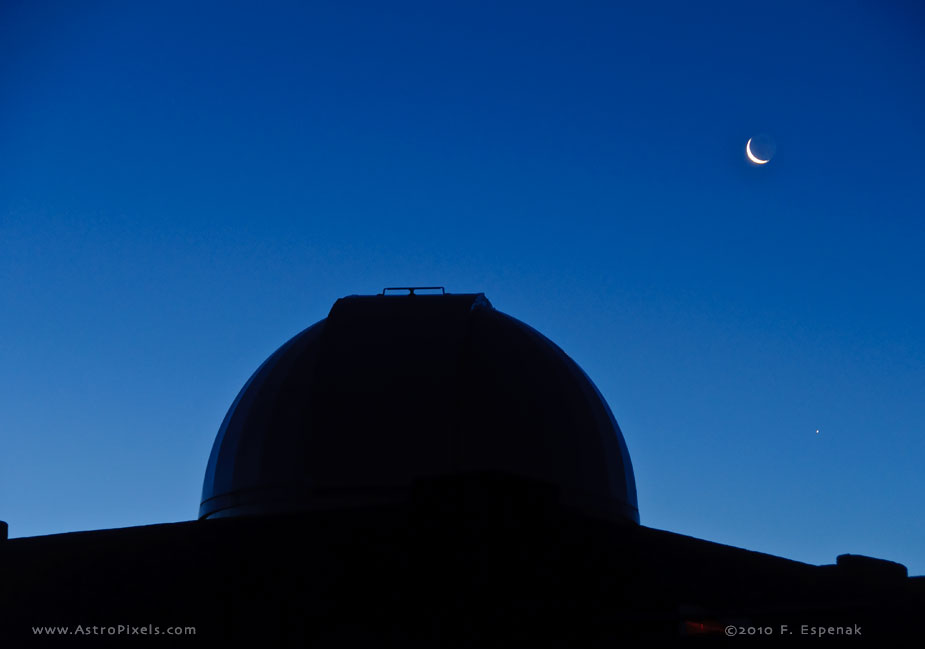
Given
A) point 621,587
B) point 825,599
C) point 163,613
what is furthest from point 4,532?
point 825,599

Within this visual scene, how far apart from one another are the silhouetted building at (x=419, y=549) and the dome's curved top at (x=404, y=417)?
35 mm

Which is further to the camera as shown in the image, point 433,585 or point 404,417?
point 404,417

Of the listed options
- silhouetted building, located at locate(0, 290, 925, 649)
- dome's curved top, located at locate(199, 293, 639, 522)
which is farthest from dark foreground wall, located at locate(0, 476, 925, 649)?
dome's curved top, located at locate(199, 293, 639, 522)

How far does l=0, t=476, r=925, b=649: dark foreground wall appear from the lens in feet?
36.8

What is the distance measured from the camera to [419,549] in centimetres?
1143

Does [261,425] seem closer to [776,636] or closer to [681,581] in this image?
[681,581]

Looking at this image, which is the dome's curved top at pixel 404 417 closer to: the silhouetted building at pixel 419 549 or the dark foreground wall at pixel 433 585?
the silhouetted building at pixel 419 549

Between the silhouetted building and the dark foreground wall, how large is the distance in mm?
24

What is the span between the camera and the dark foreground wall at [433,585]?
1120 centimetres

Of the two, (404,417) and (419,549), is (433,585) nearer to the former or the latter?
(419,549)

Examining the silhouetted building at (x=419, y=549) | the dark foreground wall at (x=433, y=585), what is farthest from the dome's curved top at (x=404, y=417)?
the dark foreground wall at (x=433, y=585)

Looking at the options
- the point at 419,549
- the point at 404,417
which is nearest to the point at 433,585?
the point at 419,549

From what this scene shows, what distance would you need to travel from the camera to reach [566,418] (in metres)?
15.2

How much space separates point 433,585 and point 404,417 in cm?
331
